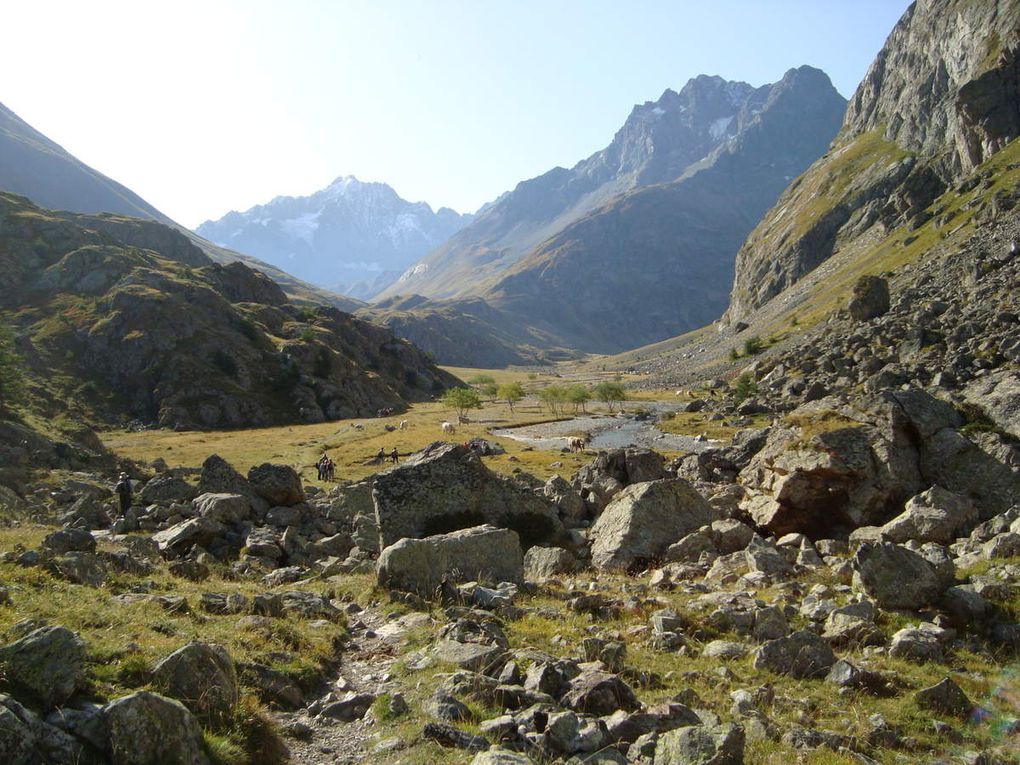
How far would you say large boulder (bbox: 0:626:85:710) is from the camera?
8.30 metres

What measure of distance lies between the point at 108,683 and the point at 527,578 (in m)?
13.4

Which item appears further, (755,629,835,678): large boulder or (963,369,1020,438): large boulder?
(963,369,1020,438): large boulder

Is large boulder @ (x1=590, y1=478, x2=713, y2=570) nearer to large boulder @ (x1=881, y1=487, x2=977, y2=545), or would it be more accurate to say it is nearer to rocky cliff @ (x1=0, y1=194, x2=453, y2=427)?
large boulder @ (x1=881, y1=487, x2=977, y2=545)

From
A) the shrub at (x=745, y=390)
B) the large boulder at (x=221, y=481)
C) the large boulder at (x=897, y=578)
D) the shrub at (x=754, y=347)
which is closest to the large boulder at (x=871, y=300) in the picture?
the shrub at (x=745, y=390)

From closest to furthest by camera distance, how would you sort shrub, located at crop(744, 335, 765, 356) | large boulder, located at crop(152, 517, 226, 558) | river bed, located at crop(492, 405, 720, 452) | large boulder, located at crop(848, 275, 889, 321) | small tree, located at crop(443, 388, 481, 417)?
large boulder, located at crop(152, 517, 226, 558) → river bed, located at crop(492, 405, 720, 452) → large boulder, located at crop(848, 275, 889, 321) → small tree, located at crop(443, 388, 481, 417) → shrub, located at crop(744, 335, 765, 356)

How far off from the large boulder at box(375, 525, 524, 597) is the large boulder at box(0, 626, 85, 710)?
32.5 feet

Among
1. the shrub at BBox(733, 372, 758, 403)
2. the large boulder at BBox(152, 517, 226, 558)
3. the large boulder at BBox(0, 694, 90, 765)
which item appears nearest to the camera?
the large boulder at BBox(0, 694, 90, 765)

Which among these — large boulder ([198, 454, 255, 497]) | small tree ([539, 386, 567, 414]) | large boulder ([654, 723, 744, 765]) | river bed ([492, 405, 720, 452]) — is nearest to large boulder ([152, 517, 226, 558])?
large boulder ([198, 454, 255, 497])

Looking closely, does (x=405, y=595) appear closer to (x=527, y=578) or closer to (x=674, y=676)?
(x=527, y=578)

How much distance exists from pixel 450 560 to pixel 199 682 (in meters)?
9.74

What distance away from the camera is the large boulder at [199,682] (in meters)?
9.34

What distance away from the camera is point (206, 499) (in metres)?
31.1

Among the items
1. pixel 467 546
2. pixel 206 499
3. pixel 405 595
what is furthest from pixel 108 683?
pixel 206 499

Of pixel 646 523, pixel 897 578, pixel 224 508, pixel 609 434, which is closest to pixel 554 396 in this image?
pixel 609 434
